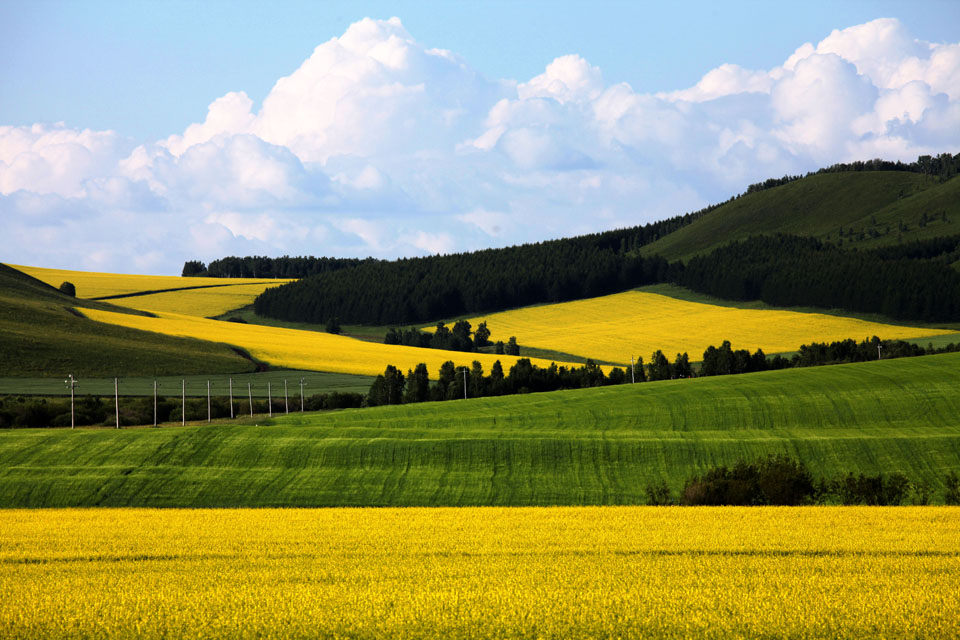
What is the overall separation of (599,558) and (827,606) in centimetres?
825

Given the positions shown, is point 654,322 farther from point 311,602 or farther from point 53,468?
point 311,602

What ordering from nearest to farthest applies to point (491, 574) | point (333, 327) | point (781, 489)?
point (491, 574), point (781, 489), point (333, 327)

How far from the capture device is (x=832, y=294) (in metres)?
162

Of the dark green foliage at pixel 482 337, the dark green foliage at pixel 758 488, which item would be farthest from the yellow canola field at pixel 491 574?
the dark green foliage at pixel 482 337

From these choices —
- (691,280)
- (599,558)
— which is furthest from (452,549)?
(691,280)

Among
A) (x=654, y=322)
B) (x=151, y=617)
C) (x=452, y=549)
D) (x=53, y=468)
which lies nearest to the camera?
(x=151, y=617)

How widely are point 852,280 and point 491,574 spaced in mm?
149754

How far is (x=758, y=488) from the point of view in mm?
43688

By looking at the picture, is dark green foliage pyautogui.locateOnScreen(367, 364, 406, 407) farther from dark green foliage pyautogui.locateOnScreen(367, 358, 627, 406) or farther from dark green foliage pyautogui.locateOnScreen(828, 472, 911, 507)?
dark green foliage pyautogui.locateOnScreen(828, 472, 911, 507)

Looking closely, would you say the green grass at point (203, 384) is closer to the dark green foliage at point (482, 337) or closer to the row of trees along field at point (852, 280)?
the dark green foliage at point (482, 337)

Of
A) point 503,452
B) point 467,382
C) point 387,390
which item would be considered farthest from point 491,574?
point 467,382

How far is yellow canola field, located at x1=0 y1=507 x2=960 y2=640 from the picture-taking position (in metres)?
19.0

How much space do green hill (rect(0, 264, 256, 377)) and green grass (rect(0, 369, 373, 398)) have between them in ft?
11.7

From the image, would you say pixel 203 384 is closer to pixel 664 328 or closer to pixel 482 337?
pixel 482 337
